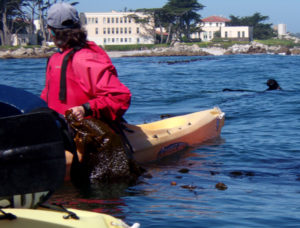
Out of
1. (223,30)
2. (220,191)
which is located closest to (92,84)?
(220,191)

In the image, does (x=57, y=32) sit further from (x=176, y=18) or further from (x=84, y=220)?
(x=176, y=18)

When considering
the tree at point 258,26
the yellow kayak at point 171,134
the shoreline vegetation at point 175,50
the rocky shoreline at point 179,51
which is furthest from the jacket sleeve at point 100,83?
the tree at point 258,26

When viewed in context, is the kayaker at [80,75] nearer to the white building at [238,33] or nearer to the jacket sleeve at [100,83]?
the jacket sleeve at [100,83]

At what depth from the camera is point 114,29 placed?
101 m

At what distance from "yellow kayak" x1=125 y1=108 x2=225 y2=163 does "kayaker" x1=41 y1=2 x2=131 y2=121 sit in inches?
39.9

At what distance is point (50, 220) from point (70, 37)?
2271 millimetres

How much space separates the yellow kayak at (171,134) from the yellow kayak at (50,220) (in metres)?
2.80

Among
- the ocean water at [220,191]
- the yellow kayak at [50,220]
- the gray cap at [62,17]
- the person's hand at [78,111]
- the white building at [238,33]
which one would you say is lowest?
the ocean water at [220,191]

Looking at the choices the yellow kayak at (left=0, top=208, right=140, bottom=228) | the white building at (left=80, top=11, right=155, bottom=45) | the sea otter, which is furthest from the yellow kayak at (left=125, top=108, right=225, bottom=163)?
the white building at (left=80, top=11, right=155, bottom=45)

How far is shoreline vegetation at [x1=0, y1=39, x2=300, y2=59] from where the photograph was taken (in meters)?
71.4

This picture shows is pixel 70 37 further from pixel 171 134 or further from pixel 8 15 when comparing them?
pixel 8 15

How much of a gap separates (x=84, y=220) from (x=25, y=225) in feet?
1.00

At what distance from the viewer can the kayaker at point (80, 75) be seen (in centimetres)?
415

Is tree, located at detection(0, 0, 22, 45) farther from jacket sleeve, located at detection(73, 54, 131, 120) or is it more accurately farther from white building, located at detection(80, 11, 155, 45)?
jacket sleeve, located at detection(73, 54, 131, 120)
